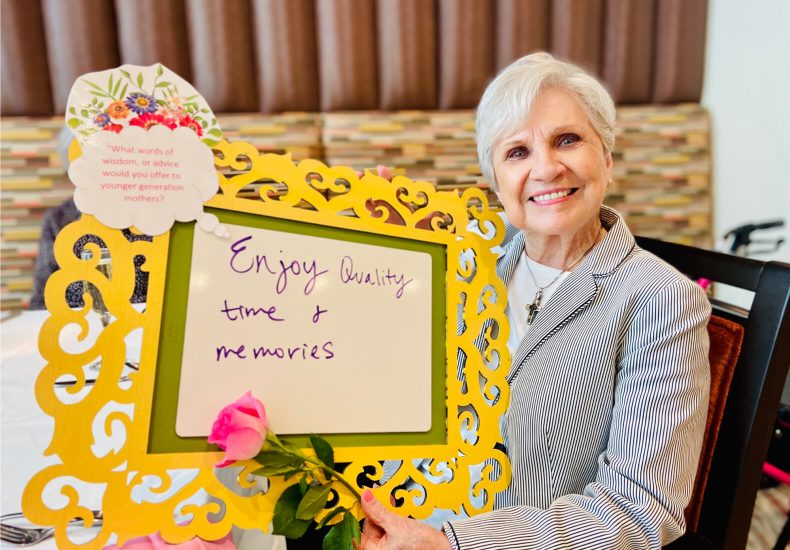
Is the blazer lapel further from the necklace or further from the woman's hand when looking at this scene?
the woman's hand

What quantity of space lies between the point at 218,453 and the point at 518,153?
0.69 metres

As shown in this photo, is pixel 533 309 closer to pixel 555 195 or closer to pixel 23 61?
pixel 555 195

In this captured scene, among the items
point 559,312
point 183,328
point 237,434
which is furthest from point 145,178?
point 559,312

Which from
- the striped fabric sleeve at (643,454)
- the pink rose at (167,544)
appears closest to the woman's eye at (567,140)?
the striped fabric sleeve at (643,454)

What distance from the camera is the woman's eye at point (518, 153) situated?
2.99ft

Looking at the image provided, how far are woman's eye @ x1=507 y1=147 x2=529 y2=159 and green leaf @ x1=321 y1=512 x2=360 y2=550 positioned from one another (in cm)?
65

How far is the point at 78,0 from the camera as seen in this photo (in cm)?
193

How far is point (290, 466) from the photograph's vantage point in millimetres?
633

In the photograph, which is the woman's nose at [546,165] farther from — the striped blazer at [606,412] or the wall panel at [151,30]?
the wall panel at [151,30]

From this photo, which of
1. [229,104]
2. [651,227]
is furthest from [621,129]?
[229,104]

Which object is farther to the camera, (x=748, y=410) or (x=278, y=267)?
(x=748, y=410)

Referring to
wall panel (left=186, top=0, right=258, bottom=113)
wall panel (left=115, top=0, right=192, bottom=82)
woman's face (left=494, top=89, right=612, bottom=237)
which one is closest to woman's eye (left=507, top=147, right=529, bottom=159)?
woman's face (left=494, top=89, right=612, bottom=237)

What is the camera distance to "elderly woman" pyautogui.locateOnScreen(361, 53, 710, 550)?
699mm

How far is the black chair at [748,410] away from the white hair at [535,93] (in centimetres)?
34
